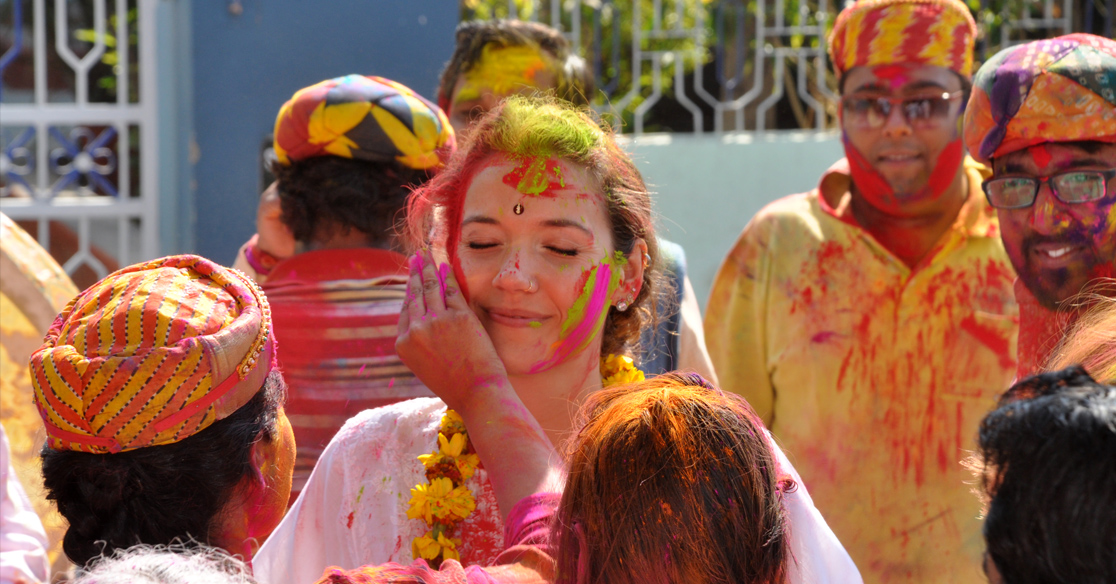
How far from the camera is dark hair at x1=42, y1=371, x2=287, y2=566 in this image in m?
1.40

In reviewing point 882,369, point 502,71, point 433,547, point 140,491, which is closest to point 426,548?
point 433,547

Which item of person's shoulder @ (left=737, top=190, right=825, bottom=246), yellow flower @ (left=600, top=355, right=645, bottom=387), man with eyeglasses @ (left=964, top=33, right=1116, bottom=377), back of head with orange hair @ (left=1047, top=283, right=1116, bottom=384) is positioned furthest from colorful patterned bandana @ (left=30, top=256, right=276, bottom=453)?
person's shoulder @ (left=737, top=190, right=825, bottom=246)

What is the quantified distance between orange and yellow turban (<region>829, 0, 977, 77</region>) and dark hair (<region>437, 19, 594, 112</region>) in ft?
3.06

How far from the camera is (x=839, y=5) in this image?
6117 mm

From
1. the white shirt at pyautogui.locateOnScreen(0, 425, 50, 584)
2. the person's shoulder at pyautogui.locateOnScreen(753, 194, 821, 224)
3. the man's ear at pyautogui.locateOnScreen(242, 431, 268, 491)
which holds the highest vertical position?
the person's shoulder at pyautogui.locateOnScreen(753, 194, 821, 224)

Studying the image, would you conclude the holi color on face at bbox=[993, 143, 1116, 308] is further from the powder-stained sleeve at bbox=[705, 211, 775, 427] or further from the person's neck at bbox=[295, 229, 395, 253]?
the person's neck at bbox=[295, 229, 395, 253]

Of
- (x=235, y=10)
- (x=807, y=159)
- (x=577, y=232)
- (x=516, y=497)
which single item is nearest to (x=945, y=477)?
(x=577, y=232)

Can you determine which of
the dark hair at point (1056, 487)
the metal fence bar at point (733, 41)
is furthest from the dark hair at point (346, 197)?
the metal fence bar at point (733, 41)

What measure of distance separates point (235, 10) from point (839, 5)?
3.60 m

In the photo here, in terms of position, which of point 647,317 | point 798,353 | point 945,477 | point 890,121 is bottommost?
point 945,477

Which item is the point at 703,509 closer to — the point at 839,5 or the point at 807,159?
the point at 807,159

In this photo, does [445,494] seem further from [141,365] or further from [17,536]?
[17,536]

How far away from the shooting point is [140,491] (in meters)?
1.40

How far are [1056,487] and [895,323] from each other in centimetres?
209
